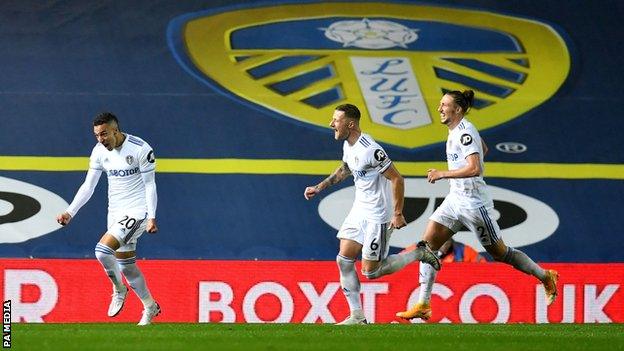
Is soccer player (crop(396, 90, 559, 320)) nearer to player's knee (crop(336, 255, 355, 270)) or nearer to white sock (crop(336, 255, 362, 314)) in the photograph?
white sock (crop(336, 255, 362, 314))

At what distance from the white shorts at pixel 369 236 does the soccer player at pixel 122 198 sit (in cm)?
167

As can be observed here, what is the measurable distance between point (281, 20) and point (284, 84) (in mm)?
980

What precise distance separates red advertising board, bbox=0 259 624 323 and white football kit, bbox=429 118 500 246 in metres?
2.62

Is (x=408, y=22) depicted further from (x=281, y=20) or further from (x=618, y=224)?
(x=618, y=224)

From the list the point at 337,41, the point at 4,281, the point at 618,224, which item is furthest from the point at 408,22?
the point at 4,281

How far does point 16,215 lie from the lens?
1542 cm

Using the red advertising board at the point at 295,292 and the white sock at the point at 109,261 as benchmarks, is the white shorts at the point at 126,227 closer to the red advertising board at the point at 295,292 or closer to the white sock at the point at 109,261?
the white sock at the point at 109,261

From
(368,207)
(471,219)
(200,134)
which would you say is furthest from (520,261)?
(200,134)

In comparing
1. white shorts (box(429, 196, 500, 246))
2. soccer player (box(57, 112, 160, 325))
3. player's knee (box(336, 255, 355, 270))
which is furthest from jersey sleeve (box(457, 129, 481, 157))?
soccer player (box(57, 112, 160, 325))

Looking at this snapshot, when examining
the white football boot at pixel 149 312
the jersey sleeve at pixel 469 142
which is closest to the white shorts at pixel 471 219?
the jersey sleeve at pixel 469 142

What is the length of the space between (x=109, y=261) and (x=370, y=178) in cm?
232

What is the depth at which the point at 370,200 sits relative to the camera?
10820 mm

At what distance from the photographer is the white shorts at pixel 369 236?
1077 centimetres

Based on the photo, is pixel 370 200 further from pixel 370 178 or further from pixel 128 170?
pixel 128 170
